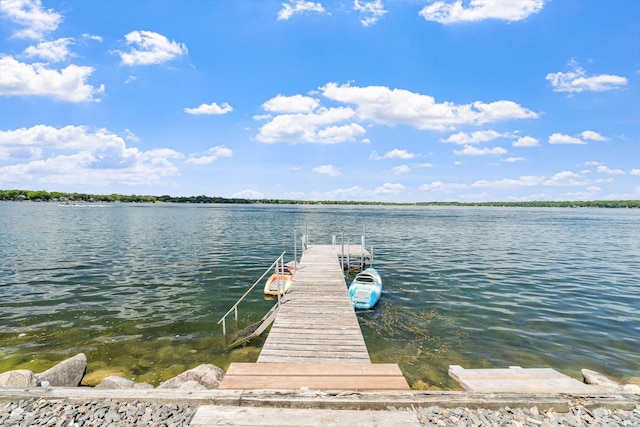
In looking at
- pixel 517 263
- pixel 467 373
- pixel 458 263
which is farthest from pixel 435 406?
pixel 517 263

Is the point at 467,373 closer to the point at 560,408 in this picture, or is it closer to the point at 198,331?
the point at 560,408

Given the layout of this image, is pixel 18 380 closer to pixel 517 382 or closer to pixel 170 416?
pixel 170 416

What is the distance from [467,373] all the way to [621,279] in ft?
78.9

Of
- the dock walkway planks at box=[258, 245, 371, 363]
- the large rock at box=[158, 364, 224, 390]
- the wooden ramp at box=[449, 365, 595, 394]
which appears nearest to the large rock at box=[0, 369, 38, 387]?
the large rock at box=[158, 364, 224, 390]

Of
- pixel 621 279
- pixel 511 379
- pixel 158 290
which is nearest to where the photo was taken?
pixel 511 379

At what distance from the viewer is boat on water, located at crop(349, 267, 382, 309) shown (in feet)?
54.9

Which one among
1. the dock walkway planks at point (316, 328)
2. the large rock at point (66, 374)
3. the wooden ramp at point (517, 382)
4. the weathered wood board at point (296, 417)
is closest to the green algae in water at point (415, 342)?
the dock walkway planks at point (316, 328)

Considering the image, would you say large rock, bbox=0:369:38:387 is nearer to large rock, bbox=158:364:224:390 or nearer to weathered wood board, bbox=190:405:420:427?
large rock, bbox=158:364:224:390

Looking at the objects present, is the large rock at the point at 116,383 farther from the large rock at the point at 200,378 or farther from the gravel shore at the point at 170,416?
the gravel shore at the point at 170,416

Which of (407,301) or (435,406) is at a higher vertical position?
(435,406)

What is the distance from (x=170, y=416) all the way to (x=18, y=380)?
170 inches

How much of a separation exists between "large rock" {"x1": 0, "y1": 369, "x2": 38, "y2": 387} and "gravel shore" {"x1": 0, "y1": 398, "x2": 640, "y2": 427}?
1398 mm

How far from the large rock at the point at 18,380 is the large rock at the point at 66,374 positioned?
0.50 metres

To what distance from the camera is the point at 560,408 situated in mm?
5875
